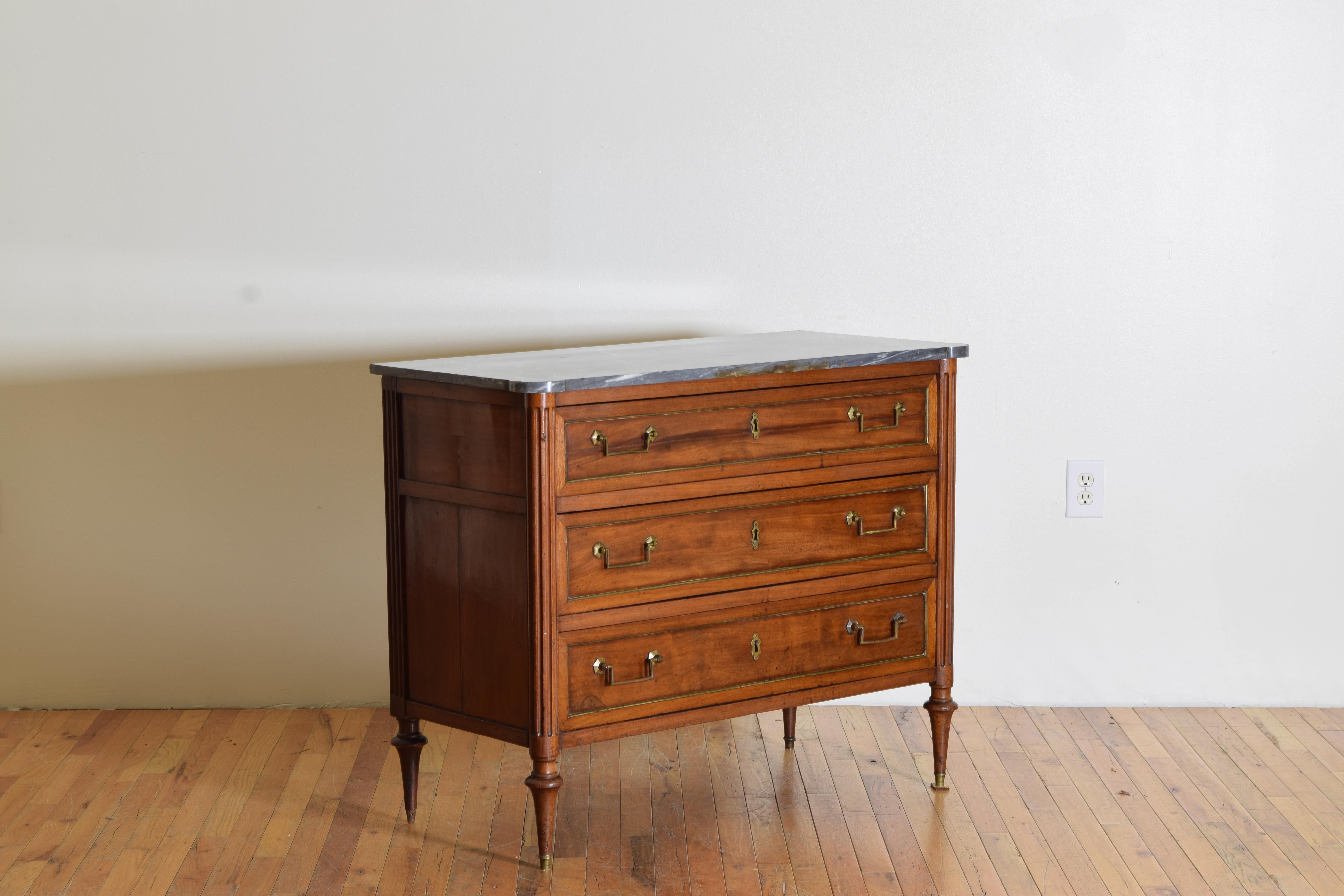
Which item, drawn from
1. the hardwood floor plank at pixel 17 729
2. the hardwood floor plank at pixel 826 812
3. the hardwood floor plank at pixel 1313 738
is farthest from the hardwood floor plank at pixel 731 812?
the hardwood floor plank at pixel 17 729

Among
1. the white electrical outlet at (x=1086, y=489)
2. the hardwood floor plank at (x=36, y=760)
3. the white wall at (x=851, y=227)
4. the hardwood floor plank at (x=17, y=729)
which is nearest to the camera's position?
the hardwood floor plank at (x=36, y=760)

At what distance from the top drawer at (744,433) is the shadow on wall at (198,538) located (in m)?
0.69

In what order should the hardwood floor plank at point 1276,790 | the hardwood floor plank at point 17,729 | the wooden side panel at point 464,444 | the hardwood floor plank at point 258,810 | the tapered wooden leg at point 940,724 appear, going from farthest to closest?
the hardwood floor plank at point 17,729 → the tapered wooden leg at point 940,724 → the hardwood floor plank at point 1276,790 → the hardwood floor plank at point 258,810 → the wooden side panel at point 464,444

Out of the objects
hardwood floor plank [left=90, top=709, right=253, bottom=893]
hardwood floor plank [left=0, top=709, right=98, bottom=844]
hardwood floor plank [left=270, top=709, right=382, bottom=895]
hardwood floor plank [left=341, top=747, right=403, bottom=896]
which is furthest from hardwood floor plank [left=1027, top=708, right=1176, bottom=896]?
hardwood floor plank [left=0, top=709, right=98, bottom=844]

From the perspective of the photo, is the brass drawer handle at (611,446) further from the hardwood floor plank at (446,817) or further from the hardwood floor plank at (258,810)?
the hardwood floor plank at (258,810)

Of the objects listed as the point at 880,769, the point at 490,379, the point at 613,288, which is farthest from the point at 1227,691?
the point at 490,379

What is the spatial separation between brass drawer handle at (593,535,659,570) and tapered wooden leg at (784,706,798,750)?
0.72 meters

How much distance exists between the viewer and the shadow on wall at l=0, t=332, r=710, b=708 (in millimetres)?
2916

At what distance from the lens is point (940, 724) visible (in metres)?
2.57

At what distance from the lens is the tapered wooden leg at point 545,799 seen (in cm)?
216

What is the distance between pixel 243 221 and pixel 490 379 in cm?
104

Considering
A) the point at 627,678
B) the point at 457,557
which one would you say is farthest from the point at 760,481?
the point at 457,557

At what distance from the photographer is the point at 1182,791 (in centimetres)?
258

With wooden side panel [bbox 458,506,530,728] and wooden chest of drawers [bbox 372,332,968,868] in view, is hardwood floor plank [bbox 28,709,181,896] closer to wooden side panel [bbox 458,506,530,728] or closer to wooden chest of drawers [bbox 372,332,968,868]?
wooden chest of drawers [bbox 372,332,968,868]
